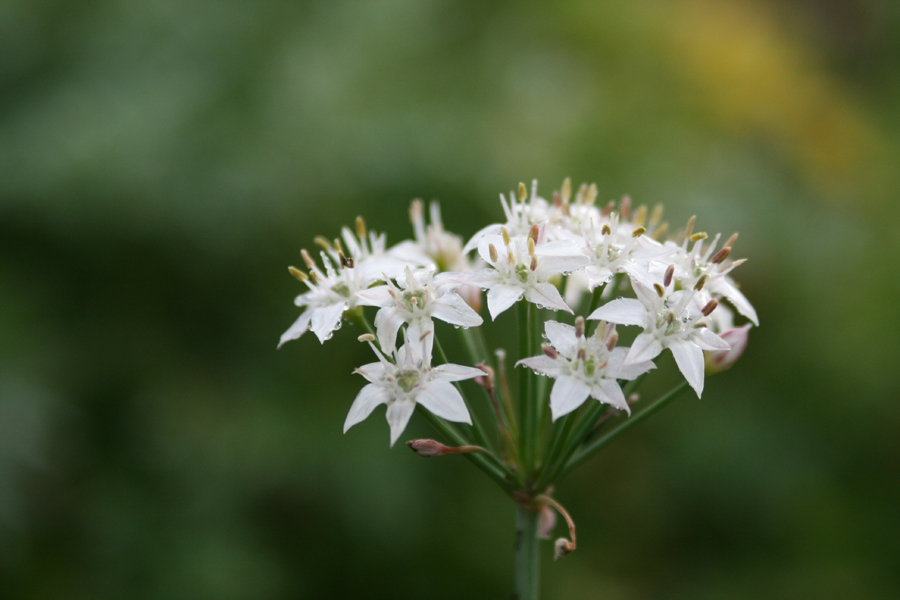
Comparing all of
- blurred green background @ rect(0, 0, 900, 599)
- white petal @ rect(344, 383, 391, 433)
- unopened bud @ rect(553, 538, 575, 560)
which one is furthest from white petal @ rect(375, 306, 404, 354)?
blurred green background @ rect(0, 0, 900, 599)

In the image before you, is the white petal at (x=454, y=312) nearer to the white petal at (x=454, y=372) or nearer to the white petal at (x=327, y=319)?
the white petal at (x=454, y=372)

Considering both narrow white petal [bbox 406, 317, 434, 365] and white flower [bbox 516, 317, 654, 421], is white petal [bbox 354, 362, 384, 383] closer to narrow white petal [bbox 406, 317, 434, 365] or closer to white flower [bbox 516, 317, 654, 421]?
narrow white petal [bbox 406, 317, 434, 365]

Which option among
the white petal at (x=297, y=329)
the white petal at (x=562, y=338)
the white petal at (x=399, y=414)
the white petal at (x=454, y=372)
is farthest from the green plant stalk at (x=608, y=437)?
the white petal at (x=297, y=329)

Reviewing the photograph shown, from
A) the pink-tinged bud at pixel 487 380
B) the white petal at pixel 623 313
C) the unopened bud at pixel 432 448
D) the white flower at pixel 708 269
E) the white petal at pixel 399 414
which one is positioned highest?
the white flower at pixel 708 269

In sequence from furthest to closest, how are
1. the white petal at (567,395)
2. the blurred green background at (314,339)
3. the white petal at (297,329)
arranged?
the blurred green background at (314,339), the white petal at (297,329), the white petal at (567,395)

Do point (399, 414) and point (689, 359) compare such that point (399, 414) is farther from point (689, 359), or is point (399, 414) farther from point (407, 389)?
point (689, 359)

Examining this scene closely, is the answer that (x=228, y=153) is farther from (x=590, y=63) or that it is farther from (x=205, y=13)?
(x=590, y=63)

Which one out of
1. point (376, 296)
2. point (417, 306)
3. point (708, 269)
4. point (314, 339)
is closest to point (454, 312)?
point (417, 306)

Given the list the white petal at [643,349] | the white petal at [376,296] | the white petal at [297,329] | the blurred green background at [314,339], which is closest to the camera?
the white petal at [643,349]
